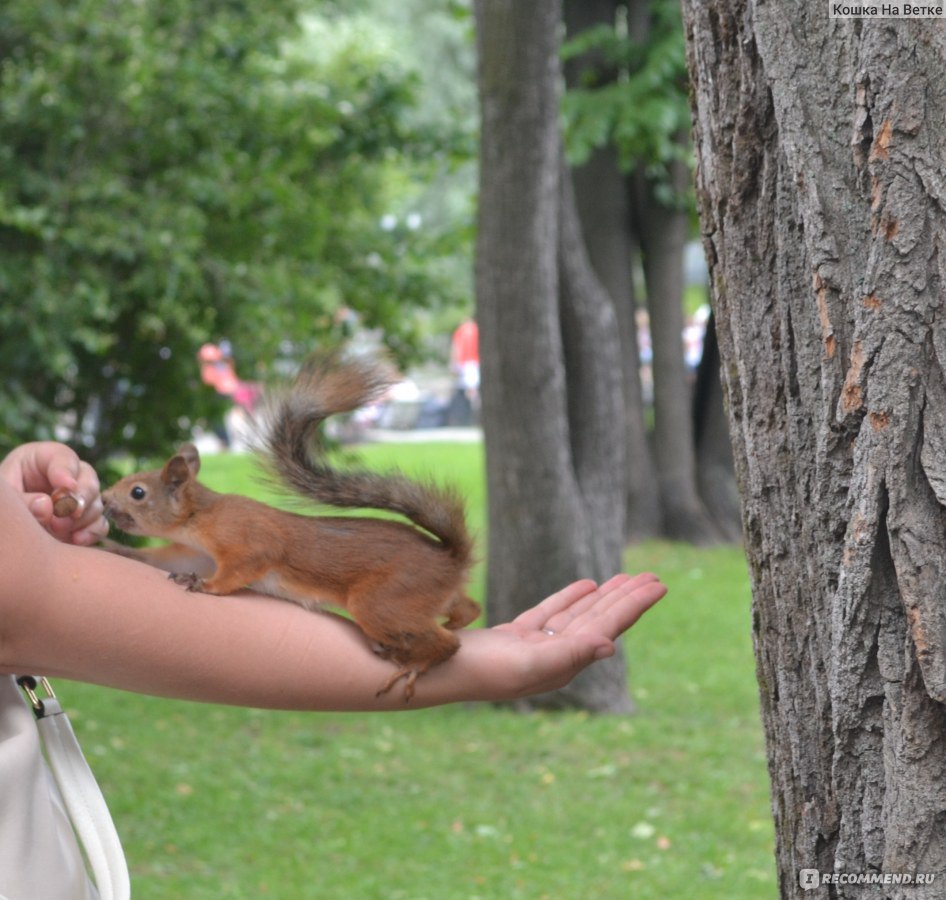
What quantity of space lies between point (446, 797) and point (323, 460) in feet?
9.16

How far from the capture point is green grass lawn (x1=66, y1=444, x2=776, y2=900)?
3.65 meters

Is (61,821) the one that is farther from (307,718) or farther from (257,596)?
(307,718)

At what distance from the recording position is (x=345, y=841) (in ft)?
12.9

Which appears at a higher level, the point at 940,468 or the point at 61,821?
the point at 940,468

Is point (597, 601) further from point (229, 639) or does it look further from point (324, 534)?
point (229, 639)

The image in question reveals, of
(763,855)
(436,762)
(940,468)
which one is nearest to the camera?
(940,468)

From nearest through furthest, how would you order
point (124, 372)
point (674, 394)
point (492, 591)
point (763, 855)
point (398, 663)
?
point (398, 663) → point (763, 855) → point (492, 591) → point (124, 372) → point (674, 394)

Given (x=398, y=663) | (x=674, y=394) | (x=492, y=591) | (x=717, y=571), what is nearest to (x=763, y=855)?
(x=492, y=591)

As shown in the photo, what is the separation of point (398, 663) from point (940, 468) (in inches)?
25.9

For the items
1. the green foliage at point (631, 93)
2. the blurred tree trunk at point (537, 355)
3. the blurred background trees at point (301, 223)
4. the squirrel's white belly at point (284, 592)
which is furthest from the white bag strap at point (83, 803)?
the green foliage at point (631, 93)

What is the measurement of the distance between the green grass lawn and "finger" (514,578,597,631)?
130 cm

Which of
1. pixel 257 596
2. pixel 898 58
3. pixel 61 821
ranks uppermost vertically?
pixel 898 58

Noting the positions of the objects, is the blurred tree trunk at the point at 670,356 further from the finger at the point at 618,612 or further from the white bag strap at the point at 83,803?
the white bag strap at the point at 83,803

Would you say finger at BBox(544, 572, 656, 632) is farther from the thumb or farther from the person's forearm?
the thumb
